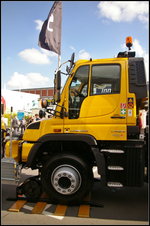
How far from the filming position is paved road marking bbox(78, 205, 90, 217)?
3502mm

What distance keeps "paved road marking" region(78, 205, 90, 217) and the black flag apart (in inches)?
174

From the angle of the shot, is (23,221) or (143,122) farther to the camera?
(143,122)

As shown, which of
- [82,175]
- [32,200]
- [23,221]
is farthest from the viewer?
[32,200]

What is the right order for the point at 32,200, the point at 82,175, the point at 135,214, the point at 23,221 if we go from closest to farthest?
the point at 23,221 → the point at 135,214 → the point at 82,175 → the point at 32,200

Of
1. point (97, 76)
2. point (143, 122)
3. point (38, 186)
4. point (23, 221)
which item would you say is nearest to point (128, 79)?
point (97, 76)

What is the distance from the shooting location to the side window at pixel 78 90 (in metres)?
4.01

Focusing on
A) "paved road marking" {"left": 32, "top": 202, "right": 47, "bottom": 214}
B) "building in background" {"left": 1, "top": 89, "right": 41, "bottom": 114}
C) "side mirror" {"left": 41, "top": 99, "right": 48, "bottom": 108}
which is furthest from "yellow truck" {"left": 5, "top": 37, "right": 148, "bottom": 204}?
"building in background" {"left": 1, "top": 89, "right": 41, "bottom": 114}

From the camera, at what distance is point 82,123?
12.8 ft

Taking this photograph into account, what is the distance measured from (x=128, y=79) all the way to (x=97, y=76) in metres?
0.56

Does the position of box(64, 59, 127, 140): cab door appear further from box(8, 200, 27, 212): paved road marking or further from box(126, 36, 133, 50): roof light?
box(8, 200, 27, 212): paved road marking

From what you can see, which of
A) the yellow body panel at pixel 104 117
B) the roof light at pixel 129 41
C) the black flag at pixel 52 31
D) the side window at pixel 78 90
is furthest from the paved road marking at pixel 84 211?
the black flag at pixel 52 31

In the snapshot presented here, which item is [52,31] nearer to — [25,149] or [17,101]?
[25,149]

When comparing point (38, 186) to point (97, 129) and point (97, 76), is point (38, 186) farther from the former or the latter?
point (97, 76)

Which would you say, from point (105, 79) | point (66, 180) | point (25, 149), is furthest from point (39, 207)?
point (105, 79)
